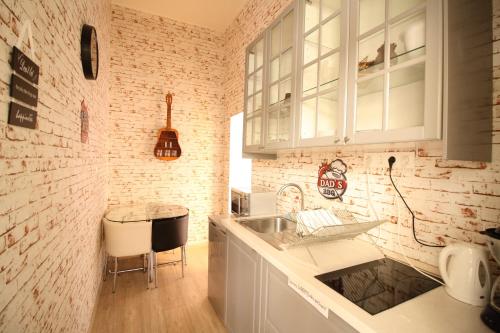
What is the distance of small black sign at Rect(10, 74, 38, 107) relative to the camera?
750mm

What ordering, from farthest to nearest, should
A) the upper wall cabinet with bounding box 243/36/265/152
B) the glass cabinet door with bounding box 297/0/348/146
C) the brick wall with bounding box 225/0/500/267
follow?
the upper wall cabinet with bounding box 243/36/265/152 < the glass cabinet door with bounding box 297/0/348/146 < the brick wall with bounding box 225/0/500/267

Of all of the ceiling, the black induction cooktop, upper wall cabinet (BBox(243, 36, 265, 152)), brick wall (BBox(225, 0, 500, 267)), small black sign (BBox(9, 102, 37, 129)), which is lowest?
the black induction cooktop

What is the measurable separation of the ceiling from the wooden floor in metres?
3.96

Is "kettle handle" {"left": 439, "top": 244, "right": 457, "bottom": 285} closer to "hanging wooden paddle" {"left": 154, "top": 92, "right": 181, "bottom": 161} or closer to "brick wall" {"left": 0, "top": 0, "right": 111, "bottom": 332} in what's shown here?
"brick wall" {"left": 0, "top": 0, "right": 111, "bottom": 332}

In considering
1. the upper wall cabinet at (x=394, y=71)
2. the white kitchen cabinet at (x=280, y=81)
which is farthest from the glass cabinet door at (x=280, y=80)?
the upper wall cabinet at (x=394, y=71)

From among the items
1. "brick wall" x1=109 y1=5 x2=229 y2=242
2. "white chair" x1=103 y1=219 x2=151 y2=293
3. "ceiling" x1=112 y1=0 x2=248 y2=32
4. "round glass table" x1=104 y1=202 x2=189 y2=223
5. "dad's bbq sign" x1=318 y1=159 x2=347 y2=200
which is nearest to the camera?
"dad's bbq sign" x1=318 y1=159 x2=347 y2=200

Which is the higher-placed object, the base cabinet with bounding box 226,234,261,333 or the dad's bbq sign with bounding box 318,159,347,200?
the dad's bbq sign with bounding box 318,159,347,200

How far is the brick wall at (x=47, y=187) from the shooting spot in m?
0.73

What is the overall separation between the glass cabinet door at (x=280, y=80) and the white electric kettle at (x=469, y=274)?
114 centimetres

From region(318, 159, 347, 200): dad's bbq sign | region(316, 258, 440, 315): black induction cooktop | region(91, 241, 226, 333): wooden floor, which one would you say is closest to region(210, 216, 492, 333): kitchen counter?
region(316, 258, 440, 315): black induction cooktop

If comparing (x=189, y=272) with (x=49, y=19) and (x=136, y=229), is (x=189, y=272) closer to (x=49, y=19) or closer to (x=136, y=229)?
(x=136, y=229)

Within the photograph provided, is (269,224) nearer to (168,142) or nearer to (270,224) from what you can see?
(270,224)

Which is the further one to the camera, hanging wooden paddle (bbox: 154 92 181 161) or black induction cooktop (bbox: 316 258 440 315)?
hanging wooden paddle (bbox: 154 92 181 161)

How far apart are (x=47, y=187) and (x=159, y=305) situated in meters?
1.92
